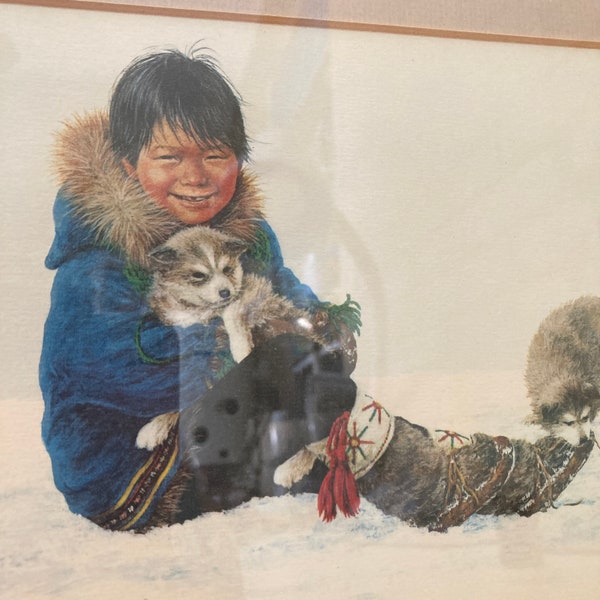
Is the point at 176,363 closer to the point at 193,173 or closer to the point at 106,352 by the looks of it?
the point at 106,352

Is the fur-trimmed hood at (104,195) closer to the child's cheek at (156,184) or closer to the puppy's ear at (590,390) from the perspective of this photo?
the child's cheek at (156,184)

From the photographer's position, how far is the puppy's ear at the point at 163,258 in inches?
37.7

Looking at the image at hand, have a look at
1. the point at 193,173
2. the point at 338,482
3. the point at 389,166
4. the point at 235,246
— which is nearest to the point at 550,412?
the point at 338,482

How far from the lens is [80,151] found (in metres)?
0.94

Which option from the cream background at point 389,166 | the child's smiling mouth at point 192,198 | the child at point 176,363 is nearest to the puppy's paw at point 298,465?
the child at point 176,363

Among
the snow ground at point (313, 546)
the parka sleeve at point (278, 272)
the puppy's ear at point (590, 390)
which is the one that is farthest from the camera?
the puppy's ear at point (590, 390)

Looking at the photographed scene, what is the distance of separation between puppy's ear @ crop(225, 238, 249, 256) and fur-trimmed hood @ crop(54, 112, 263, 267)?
0.07 meters

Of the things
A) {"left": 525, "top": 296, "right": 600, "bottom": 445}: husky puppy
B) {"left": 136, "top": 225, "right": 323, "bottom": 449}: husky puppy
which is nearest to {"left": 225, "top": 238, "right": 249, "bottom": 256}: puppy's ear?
{"left": 136, "top": 225, "right": 323, "bottom": 449}: husky puppy

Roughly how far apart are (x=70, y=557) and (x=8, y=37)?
2.43 feet

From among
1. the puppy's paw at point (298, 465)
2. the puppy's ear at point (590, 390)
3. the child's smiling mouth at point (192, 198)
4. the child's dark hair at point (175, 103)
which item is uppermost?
the child's dark hair at point (175, 103)

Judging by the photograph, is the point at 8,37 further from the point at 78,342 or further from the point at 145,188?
the point at 78,342

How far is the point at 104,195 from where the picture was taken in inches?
37.3

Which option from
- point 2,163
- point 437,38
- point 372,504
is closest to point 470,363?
point 372,504

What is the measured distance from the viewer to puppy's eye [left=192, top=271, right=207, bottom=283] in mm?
971
